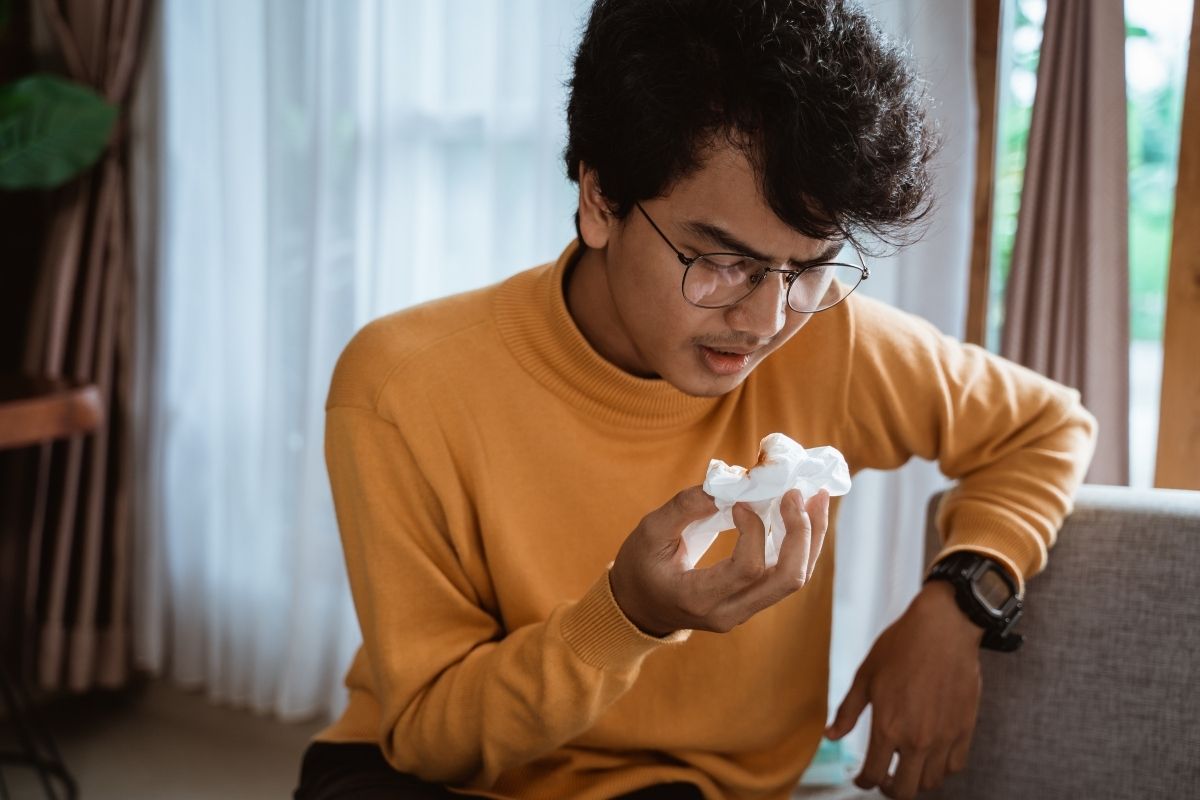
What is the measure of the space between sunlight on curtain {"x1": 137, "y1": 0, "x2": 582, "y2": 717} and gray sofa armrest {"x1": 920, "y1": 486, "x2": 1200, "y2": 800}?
1.20 meters

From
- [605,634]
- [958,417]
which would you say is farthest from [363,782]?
[958,417]

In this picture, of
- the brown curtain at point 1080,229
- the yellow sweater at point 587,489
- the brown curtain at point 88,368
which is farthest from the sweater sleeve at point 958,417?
the brown curtain at point 88,368

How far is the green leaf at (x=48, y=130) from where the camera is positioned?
2.32m

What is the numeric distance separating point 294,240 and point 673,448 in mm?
1439

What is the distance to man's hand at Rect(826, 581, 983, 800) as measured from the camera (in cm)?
126

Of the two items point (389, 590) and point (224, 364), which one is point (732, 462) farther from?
point (224, 364)

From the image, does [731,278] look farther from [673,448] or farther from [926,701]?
[926,701]

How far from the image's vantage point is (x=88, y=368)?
265 cm

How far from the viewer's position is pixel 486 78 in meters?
2.27

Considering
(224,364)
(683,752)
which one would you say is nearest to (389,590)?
(683,752)

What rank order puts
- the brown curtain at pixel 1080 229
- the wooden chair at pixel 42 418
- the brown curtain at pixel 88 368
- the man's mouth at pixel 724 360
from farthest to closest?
the brown curtain at pixel 88 368 < the wooden chair at pixel 42 418 < the brown curtain at pixel 1080 229 < the man's mouth at pixel 724 360

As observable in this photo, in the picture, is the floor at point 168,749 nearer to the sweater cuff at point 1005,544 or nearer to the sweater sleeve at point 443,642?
the sweater sleeve at point 443,642

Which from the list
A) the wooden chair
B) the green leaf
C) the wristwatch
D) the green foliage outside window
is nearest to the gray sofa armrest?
the wristwatch

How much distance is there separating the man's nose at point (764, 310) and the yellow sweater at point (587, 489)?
245mm
